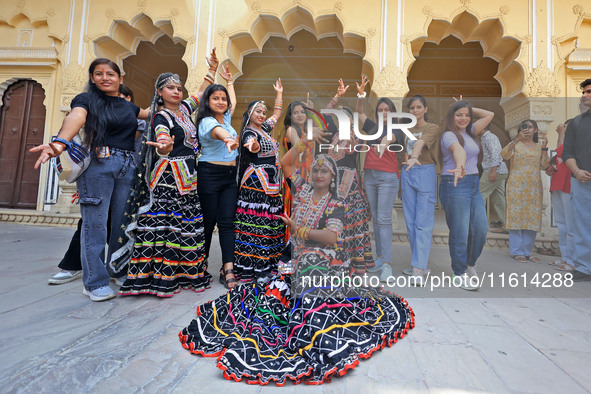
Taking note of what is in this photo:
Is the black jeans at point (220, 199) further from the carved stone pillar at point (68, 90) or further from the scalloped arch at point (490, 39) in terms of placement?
the carved stone pillar at point (68, 90)

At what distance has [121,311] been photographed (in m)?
1.91

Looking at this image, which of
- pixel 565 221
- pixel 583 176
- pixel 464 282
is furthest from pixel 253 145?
pixel 565 221

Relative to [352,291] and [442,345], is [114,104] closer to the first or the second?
[352,291]

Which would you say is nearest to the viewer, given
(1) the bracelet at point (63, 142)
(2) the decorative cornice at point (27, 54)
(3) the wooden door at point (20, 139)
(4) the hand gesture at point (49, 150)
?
(4) the hand gesture at point (49, 150)

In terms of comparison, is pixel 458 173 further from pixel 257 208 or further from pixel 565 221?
pixel 565 221

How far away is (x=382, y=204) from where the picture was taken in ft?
8.82

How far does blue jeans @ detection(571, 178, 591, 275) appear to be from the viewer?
2881mm

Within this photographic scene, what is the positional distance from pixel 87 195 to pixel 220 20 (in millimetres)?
4698

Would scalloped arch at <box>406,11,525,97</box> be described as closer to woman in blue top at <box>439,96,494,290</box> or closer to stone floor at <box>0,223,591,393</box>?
woman in blue top at <box>439,96,494,290</box>

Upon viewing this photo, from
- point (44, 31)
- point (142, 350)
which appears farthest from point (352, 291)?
point (44, 31)

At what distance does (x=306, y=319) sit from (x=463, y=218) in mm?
1595

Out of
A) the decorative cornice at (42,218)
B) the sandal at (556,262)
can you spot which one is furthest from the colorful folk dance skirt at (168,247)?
the decorative cornice at (42,218)

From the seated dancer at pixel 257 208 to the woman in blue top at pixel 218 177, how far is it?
8cm

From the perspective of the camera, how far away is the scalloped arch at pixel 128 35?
5.80 metres
